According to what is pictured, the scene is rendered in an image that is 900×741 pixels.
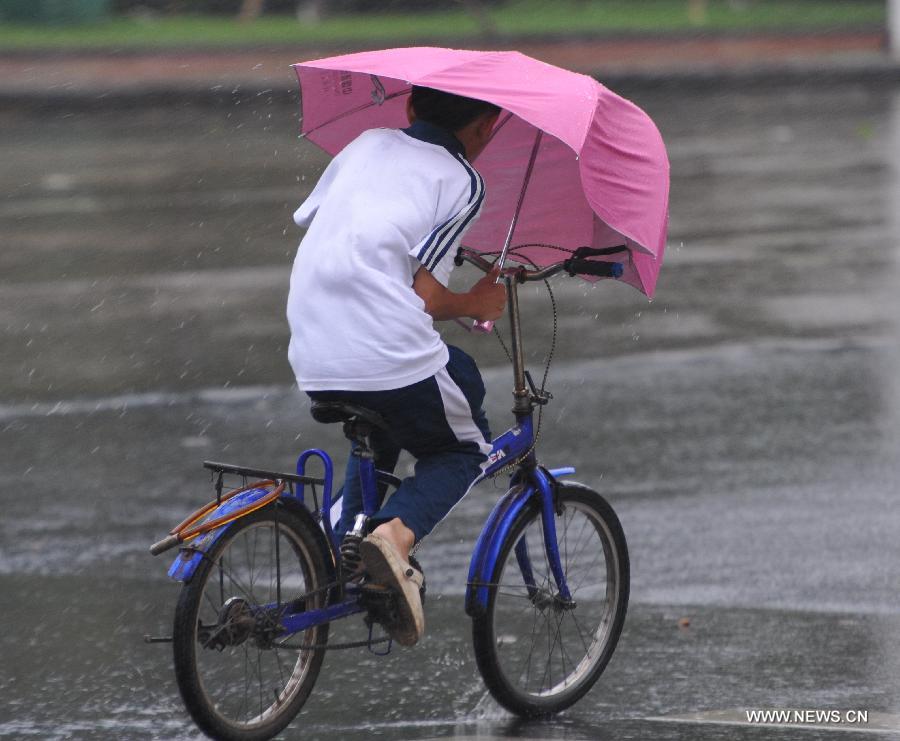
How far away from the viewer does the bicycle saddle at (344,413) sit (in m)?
4.39

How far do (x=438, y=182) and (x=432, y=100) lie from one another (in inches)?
11.0

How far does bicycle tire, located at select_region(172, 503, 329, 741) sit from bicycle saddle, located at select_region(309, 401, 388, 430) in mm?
270

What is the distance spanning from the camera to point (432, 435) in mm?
4496

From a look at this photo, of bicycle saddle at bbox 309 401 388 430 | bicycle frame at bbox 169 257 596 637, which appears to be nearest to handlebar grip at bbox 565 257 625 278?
bicycle frame at bbox 169 257 596 637

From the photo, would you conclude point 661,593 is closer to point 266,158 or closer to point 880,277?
point 880,277

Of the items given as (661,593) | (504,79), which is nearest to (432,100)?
(504,79)

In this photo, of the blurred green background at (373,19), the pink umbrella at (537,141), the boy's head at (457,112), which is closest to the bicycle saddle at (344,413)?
the pink umbrella at (537,141)

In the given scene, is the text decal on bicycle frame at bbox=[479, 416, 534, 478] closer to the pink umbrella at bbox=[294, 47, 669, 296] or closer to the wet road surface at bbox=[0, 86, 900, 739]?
the pink umbrella at bbox=[294, 47, 669, 296]

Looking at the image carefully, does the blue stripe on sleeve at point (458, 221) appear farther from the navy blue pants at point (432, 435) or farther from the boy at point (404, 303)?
the navy blue pants at point (432, 435)

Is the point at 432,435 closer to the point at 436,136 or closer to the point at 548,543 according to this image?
the point at 548,543

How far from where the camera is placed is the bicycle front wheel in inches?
190

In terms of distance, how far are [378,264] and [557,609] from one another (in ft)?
4.44

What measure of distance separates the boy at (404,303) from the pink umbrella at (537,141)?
14 cm

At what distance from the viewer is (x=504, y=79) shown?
4.46m
